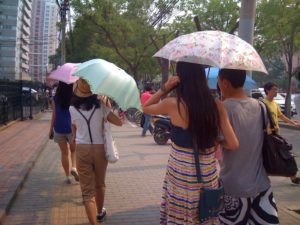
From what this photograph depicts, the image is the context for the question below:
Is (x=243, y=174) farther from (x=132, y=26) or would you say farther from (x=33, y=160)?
(x=132, y=26)

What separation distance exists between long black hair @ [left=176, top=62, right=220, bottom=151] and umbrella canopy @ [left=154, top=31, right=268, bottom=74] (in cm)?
10

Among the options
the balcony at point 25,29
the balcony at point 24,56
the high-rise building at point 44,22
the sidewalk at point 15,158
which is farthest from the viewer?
the balcony at point 24,56

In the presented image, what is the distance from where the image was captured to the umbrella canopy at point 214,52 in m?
3.17

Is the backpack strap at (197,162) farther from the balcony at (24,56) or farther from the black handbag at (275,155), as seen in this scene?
the balcony at (24,56)

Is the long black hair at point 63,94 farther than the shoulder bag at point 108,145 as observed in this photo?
Yes

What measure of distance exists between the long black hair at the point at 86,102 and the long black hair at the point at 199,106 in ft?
5.89

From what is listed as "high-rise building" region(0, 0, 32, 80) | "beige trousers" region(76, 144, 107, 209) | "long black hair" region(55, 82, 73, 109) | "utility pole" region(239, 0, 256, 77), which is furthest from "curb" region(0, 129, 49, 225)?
"high-rise building" region(0, 0, 32, 80)

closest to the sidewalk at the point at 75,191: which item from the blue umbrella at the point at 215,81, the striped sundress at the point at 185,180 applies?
the blue umbrella at the point at 215,81

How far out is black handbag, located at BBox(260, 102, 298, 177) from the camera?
3277 mm

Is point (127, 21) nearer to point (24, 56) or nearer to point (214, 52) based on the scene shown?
point (214, 52)

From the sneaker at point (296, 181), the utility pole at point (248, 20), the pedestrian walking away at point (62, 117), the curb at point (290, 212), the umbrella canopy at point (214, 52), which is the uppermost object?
the utility pole at point (248, 20)

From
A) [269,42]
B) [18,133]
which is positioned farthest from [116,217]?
[269,42]

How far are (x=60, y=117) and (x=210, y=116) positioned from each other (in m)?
4.20

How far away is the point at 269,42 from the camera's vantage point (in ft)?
80.6
